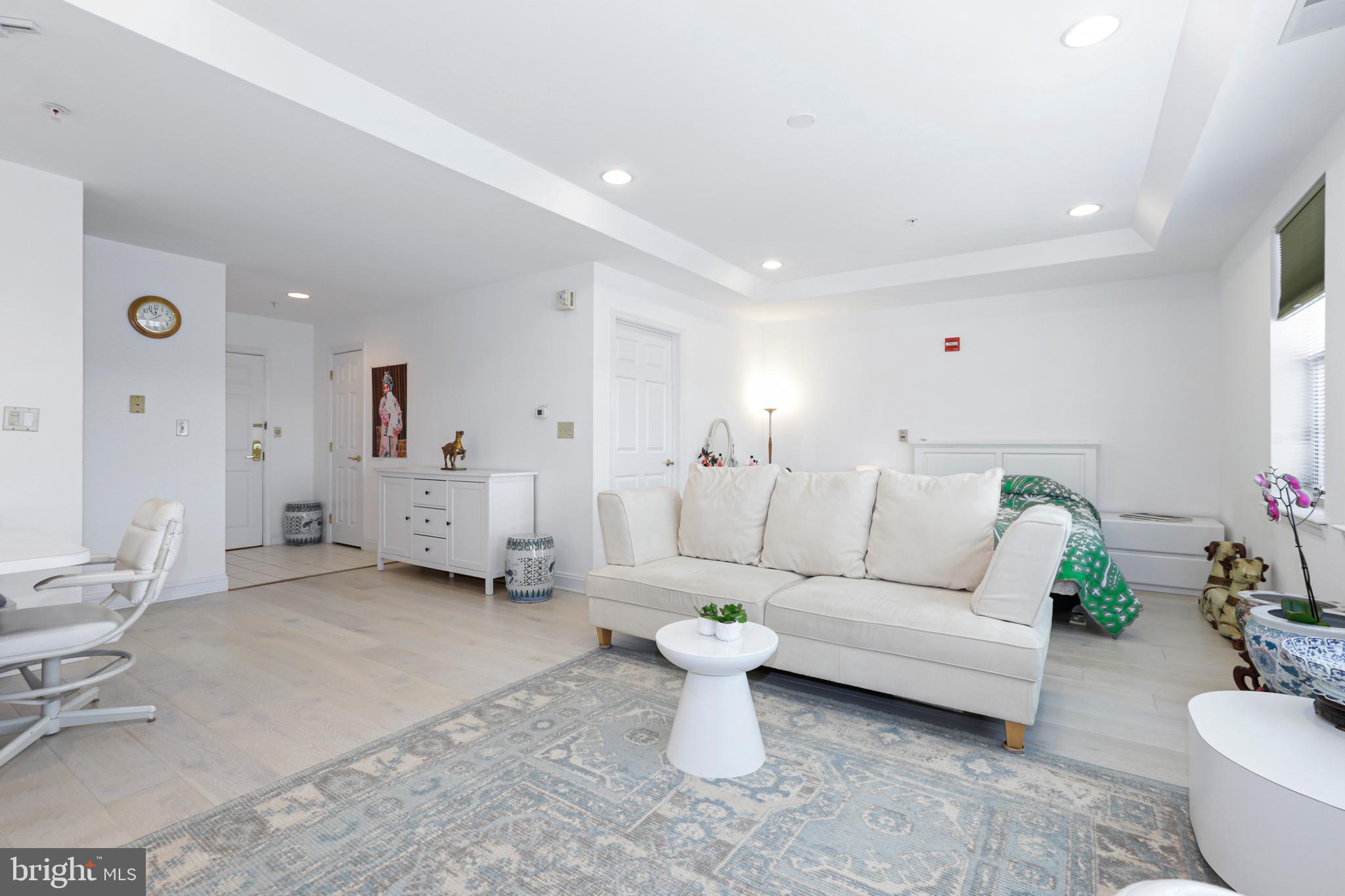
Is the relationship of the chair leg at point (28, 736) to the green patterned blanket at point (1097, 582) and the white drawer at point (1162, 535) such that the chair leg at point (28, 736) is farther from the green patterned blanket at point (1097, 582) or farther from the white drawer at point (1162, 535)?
the white drawer at point (1162, 535)

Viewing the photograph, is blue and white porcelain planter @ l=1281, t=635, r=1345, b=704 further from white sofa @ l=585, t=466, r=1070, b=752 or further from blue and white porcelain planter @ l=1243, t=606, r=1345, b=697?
white sofa @ l=585, t=466, r=1070, b=752

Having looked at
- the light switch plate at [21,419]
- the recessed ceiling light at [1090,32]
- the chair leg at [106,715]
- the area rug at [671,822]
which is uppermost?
the recessed ceiling light at [1090,32]

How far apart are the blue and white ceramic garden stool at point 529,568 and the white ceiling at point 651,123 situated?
6.50ft

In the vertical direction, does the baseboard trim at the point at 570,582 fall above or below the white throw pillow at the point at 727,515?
below

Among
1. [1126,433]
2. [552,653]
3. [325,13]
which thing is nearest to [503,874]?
[552,653]

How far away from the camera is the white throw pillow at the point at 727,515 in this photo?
3.31 m

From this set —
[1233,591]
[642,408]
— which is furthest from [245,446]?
[1233,591]

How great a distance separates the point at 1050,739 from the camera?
2.29 metres

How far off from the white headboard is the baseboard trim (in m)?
3.11

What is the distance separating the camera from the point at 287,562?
5543 millimetres

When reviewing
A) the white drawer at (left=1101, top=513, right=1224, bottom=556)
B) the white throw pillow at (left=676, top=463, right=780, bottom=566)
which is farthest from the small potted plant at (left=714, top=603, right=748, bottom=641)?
the white drawer at (left=1101, top=513, right=1224, bottom=556)

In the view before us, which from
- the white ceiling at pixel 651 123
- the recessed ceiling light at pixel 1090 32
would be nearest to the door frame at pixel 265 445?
the white ceiling at pixel 651 123

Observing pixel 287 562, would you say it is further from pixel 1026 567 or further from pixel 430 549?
pixel 1026 567

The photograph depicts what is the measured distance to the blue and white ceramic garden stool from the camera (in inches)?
167
